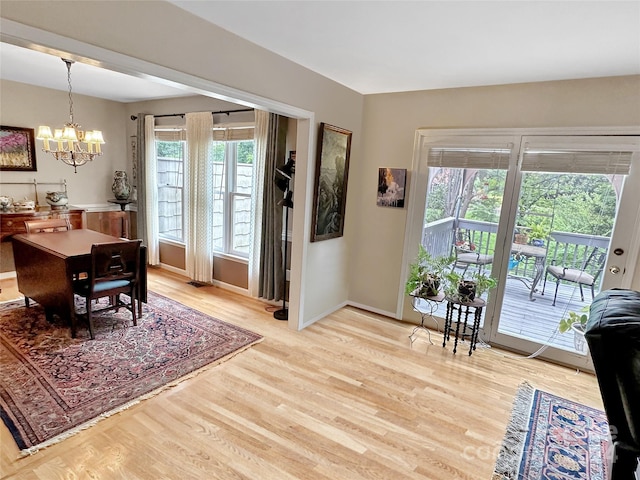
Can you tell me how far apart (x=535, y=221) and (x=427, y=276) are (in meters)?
1.07

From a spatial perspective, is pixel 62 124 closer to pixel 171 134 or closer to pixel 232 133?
pixel 171 134

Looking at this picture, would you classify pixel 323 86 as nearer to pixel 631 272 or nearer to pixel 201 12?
pixel 201 12

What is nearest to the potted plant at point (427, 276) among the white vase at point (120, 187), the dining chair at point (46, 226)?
the dining chair at point (46, 226)

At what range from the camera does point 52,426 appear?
6.93ft

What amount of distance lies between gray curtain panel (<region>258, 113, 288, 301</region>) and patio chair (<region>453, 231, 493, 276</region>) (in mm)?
1900

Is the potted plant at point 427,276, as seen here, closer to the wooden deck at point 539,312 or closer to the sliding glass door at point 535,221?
the sliding glass door at point 535,221

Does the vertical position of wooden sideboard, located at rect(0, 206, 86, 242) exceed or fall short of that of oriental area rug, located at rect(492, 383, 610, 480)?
it exceeds it

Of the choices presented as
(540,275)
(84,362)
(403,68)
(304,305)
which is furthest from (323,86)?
(84,362)

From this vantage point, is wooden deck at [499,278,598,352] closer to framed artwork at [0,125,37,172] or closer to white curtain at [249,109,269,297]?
white curtain at [249,109,269,297]

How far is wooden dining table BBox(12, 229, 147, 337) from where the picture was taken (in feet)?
10.0

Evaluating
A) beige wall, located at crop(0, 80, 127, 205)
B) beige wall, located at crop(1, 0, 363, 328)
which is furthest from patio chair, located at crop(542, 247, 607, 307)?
beige wall, located at crop(0, 80, 127, 205)

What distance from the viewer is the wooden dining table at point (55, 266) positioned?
120 inches

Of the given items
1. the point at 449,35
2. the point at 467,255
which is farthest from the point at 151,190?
the point at 449,35

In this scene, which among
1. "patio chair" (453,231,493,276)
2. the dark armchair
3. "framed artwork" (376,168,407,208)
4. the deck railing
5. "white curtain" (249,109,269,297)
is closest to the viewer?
the dark armchair
